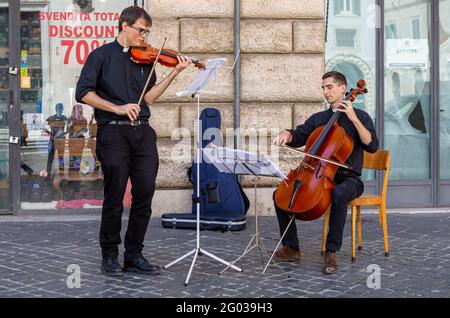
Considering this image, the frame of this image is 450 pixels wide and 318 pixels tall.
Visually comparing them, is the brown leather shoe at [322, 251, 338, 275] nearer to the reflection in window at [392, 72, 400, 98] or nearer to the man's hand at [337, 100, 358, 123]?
the man's hand at [337, 100, 358, 123]

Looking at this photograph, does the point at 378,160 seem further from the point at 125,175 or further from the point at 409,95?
the point at 409,95

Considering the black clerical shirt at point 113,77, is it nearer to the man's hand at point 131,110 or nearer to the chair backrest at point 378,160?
the man's hand at point 131,110

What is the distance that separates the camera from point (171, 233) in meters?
7.72

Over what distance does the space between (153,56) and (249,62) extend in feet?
10.4

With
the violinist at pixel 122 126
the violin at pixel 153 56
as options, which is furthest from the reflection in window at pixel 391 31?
the violin at pixel 153 56

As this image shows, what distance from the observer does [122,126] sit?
19.0 ft

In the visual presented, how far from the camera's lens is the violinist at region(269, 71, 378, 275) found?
19.7ft

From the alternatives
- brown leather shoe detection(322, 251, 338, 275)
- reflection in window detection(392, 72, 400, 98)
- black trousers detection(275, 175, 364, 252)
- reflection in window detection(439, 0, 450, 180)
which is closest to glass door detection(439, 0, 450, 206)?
reflection in window detection(439, 0, 450, 180)

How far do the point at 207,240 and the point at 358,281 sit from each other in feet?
6.45

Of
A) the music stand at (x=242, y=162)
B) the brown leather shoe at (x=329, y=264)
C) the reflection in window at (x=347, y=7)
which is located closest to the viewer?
the music stand at (x=242, y=162)

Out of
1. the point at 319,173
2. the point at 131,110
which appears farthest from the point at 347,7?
the point at 131,110

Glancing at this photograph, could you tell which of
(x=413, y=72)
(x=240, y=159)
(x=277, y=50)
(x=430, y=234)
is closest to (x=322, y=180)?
(x=240, y=159)

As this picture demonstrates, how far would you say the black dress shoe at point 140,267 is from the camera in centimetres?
586

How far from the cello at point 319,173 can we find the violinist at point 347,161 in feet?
0.36
